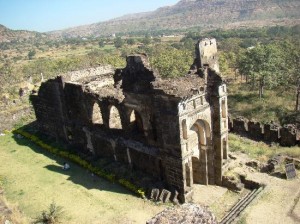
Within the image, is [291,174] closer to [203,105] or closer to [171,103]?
[203,105]

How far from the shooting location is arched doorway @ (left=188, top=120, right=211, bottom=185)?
17.5 metres

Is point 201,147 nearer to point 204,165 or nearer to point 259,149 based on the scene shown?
point 204,165

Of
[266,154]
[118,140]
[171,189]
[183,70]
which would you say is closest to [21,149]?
[118,140]

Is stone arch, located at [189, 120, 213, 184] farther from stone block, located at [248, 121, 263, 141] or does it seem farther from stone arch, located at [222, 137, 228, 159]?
stone block, located at [248, 121, 263, 141]

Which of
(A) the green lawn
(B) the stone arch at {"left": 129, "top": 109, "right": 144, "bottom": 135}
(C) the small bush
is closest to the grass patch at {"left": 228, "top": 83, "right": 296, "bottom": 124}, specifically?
(B) the stone arch at {"left": 129, "top": 109, "right": 144, "bottom": 135}

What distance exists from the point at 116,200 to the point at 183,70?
33172 millimetres

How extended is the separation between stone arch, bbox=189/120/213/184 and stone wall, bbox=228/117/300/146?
802 centimetres

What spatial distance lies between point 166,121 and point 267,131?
450 inches

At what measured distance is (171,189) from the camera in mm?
16844

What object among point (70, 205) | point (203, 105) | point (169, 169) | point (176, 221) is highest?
point (176, 221)

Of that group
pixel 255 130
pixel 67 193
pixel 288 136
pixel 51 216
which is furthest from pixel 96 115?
pixel 288 136

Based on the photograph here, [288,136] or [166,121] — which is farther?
[288,136]

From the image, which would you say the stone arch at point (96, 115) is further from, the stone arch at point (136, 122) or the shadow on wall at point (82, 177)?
the shadow on wall at point (82, 177)

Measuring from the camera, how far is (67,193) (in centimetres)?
1836
